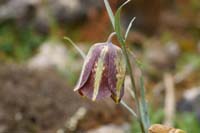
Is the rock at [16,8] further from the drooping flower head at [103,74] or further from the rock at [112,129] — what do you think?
the drooping flower head at [103,74]

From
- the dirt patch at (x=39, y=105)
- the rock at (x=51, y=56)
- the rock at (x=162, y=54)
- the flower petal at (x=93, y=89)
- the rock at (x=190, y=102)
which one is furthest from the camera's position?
the rock at (x=162, y=54)

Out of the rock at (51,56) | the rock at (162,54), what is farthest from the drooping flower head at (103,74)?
the rock at (162,54)

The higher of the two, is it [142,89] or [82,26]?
[142,89]

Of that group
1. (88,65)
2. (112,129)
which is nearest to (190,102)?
(112,129)

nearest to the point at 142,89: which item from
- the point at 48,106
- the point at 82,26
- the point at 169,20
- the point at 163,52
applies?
the point at 48,106

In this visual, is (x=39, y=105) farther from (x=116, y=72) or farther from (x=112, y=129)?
(x=116, y=72)

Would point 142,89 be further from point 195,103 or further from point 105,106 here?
point 195,103

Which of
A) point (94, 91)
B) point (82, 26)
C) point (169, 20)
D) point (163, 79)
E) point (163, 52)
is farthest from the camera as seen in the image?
point (169, 20)

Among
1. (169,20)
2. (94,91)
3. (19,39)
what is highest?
(94,91)
